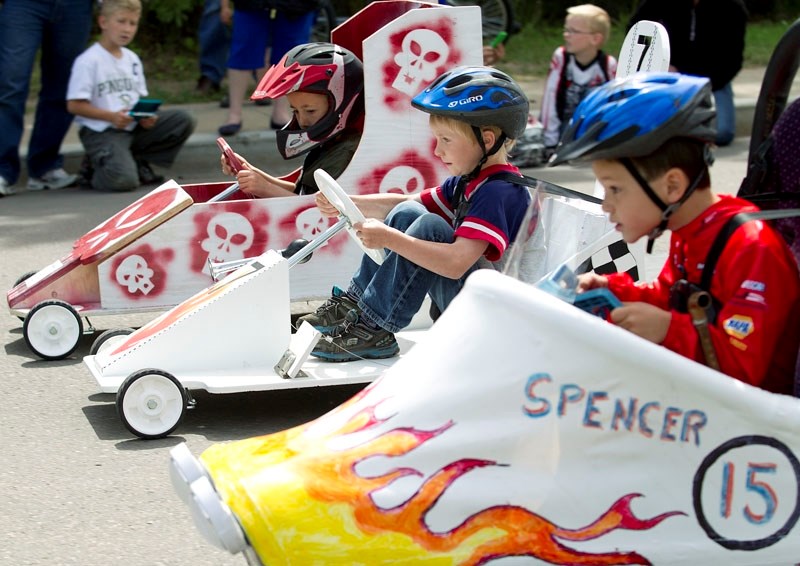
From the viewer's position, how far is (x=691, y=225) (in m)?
2.79

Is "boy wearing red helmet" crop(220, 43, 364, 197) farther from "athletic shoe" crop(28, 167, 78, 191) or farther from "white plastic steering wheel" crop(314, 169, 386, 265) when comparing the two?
"athletic shoe" crop(28, 167, 78, 191)

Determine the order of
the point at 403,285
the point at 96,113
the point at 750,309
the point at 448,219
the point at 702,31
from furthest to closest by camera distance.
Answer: the point at 702,31, the point at 96,113, the point at 448,219, the point at 403,285, the point at 750,309

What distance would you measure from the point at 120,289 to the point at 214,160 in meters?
4.34

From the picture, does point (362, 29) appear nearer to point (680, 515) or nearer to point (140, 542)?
point (140, 542)

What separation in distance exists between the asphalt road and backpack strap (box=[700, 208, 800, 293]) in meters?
1.32

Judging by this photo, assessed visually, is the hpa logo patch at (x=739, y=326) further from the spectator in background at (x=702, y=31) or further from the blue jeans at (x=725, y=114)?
the blue jeans at (x=725, y=114)

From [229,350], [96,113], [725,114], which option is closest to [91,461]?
[229,350]

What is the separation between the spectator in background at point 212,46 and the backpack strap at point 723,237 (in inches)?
335

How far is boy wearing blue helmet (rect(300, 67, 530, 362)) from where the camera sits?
3730mm

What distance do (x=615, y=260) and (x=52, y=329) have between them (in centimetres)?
219

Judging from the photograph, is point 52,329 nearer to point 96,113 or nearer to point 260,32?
point 96,113

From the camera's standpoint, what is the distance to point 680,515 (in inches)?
101

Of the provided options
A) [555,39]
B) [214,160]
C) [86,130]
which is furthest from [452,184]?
[555,39]

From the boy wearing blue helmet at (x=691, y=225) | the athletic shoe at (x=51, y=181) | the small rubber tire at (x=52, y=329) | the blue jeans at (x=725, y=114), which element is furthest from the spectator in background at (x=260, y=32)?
the boy wearing blue helmet at (x=691, y=225)
